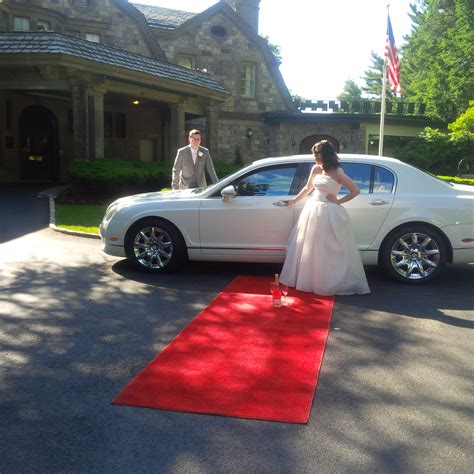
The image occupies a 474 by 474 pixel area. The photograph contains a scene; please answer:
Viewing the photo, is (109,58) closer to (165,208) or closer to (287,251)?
(165,208)

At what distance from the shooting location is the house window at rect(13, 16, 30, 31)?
72.5ft

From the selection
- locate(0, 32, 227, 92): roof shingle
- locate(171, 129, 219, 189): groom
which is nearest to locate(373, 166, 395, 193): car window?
locate(171, 129, 219, 189): groom

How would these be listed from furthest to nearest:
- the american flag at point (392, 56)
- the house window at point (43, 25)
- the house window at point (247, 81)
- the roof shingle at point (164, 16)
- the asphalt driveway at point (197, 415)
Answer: the house window at point (247, 81)
the roof shingle at point (164, 16)
the house window at point (43, 25)
the american flag at point (392, 56)
the asphalt driveway at point (197, 415)

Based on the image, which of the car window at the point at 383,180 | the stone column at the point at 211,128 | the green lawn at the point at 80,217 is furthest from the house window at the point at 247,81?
the car window at the point at 383,180

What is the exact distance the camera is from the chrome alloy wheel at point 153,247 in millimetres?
7184

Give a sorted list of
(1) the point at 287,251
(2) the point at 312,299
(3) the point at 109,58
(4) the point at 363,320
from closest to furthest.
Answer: (4) the point at 363,320
(2) the point at 312,299
(1) the point at 287,251
(3) the point at 109,58

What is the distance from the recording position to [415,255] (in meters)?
6.79

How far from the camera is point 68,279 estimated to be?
6.94 m

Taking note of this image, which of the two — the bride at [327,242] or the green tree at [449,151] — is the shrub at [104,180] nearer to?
the bride at [327,242]

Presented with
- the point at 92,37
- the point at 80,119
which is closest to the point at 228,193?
Result: the point at 80,119

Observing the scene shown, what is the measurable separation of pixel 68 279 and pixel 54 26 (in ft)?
64.5

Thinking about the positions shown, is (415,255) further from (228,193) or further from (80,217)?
(80,217)

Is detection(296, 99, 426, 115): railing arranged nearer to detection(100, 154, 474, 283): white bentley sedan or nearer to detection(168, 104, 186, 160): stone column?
detection(168, 104, 186, 160): stone column

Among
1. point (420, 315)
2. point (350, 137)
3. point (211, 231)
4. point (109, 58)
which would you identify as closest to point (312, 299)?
point (420, 315)
